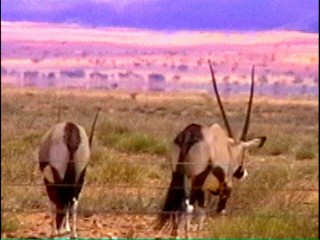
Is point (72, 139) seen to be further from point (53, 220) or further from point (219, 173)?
point (219, 173)

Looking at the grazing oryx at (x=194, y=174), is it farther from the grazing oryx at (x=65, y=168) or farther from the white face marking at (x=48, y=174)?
the white face marking at (x=48, y=174)

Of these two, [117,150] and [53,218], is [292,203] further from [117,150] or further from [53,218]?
[117,150]

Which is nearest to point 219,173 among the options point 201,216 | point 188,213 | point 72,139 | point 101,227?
point 201,216

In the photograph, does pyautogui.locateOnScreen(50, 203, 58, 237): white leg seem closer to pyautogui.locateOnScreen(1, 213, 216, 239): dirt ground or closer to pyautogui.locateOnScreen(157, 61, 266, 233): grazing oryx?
pyautogui.locateOnScreen(1, 213, 216, 239): dirt ground

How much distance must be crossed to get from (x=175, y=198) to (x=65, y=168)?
1760mm

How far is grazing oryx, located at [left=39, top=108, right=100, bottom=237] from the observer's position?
505 inches

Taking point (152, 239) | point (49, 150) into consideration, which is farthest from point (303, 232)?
point (49, 150)

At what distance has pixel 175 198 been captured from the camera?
14.0 m

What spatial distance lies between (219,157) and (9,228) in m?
3.00

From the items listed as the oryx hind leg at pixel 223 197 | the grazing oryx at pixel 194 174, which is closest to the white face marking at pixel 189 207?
the grazing oryx at pixel 194 174

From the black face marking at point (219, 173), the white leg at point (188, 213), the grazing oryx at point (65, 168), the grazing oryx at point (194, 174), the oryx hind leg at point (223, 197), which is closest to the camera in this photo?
the grazing oryx at point (65, 168)

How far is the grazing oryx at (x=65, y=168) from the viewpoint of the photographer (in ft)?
42.1

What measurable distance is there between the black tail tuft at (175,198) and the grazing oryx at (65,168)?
1170 millimetres

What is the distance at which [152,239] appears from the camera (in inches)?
467
